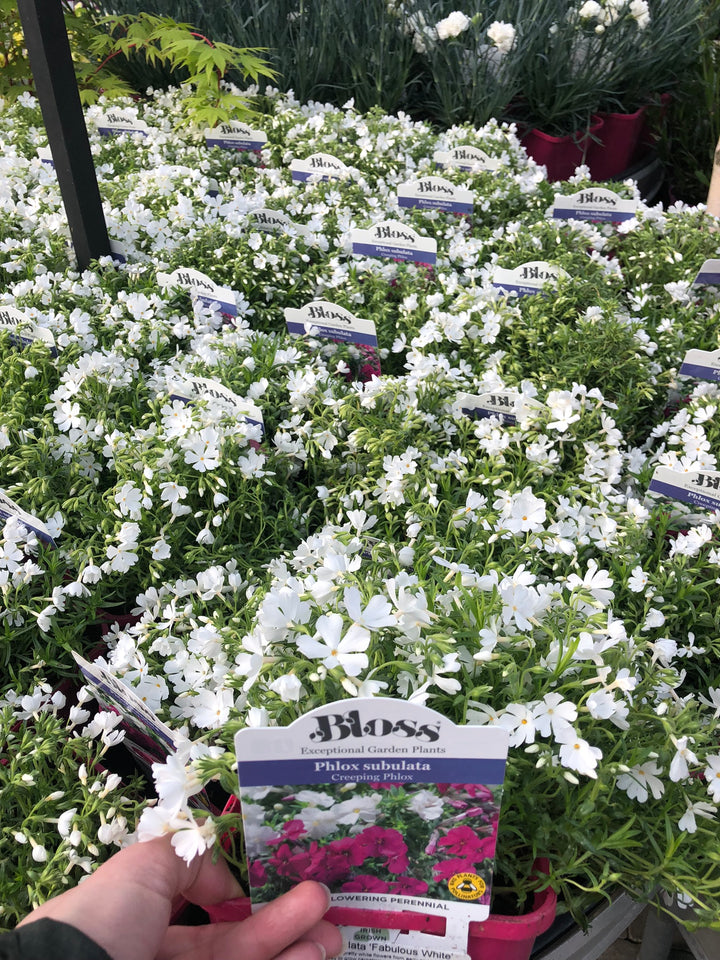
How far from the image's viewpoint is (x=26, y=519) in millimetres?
1611

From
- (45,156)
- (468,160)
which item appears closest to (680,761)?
(468,160)

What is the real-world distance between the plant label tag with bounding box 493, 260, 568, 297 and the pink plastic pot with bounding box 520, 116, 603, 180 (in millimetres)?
2262

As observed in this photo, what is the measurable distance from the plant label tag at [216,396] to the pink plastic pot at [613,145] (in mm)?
3452

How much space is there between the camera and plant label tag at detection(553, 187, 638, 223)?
109 inches

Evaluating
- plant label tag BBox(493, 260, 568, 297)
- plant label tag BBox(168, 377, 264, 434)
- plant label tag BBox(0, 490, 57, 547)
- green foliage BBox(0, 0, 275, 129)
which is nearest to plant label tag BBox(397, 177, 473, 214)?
plant label tag BBox(493, 260, 568, 297)

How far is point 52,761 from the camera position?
139cm

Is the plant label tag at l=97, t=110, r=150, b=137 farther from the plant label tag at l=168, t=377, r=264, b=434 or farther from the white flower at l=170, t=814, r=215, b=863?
the white flower at l=170, t=814, r=215, b=863

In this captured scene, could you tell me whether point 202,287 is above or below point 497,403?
above

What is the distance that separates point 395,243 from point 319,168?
2.93 ft

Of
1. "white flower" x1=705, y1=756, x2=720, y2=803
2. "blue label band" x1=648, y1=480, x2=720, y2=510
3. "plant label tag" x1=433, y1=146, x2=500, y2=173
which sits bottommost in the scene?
"white flower" x1=705, y1=756, x2=720, y2=803

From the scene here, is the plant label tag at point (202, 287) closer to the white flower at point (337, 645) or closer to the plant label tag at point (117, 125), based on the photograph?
the white flower at point (337, 645)

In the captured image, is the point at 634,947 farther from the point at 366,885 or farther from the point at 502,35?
the point at 502,35

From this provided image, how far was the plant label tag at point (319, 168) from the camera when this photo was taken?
3097mm

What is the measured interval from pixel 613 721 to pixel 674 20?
15.5 feet
